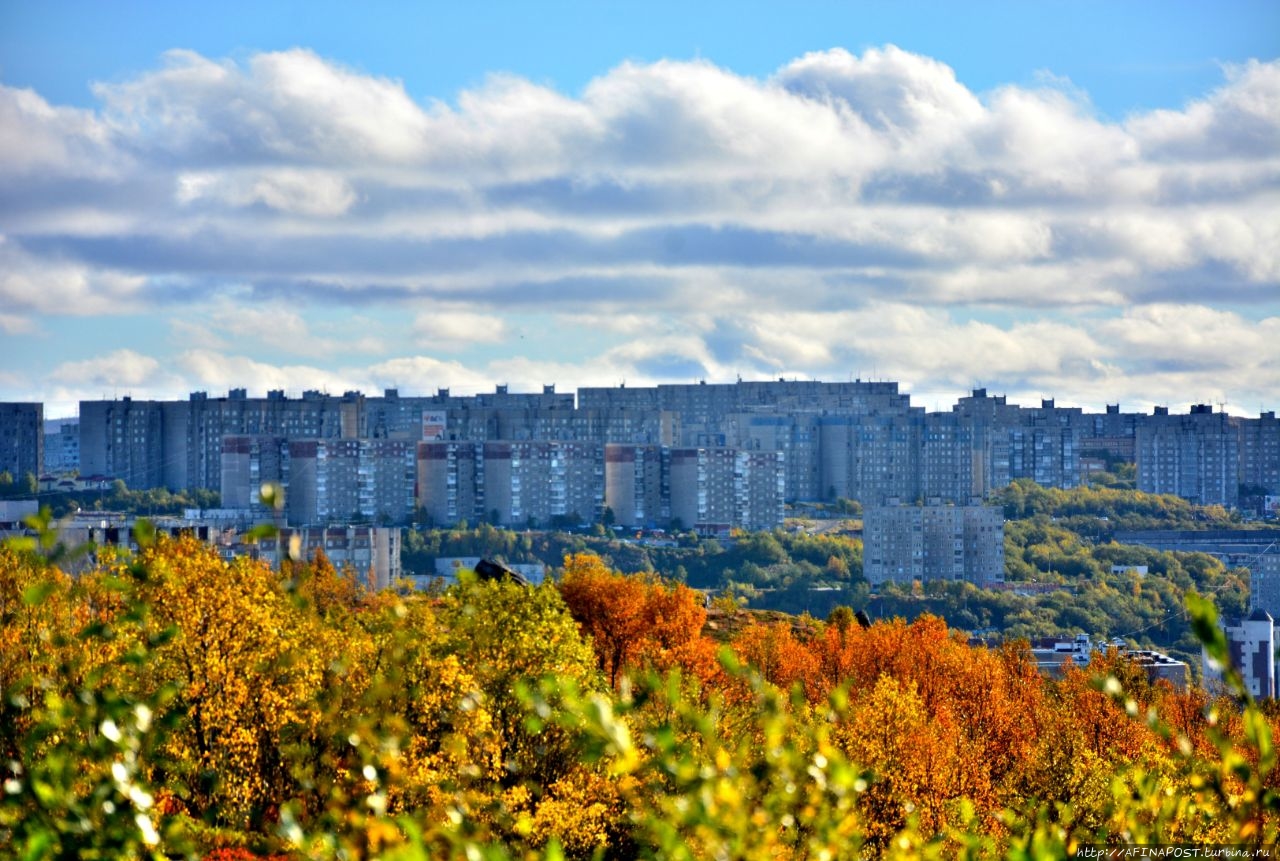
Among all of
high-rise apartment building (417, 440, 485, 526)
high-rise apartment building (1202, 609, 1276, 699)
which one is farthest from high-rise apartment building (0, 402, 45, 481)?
high-rise apartment building (1202, 609, 1276, 699)

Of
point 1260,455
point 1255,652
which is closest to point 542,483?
point 1260,455

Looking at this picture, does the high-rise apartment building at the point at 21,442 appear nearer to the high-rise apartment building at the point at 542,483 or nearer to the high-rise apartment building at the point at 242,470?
the high-rise apartment building at the point at 242,470

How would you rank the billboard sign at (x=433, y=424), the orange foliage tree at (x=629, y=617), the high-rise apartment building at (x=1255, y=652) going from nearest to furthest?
1. the orange foliage tree at (x=629, y=617)
2. the high-rise apartment building at (x=1255, y=652)
3. the billboard sign at (x=433, y=424)

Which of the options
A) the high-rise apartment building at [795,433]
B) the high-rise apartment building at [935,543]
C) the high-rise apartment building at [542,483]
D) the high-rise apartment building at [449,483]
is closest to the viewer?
the high-rise apartment building at [935,543]

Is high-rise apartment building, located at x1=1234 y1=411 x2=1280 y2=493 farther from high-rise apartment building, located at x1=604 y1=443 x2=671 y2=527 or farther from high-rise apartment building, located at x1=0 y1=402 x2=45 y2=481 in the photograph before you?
high-rise apartment building, located at x1=0 y1=402 x2=45 y2=481

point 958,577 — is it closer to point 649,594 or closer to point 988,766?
point 649,594

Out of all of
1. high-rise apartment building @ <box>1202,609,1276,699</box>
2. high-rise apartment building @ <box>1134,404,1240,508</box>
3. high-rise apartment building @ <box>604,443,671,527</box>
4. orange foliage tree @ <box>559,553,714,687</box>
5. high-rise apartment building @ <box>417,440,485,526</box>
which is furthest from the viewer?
high-rise apartment building @ <box>1134,404,1240,508</box>

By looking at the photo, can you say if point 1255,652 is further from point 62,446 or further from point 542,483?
point 62,446

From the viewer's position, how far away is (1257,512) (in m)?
138

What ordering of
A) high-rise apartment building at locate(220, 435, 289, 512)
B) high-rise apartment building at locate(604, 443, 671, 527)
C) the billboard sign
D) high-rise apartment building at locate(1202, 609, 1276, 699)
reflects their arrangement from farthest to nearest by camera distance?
the billboard sign, high-rise apartment building at locate(604, 443, 671, 527), high-rise apartment building at locate(220, 435, 289, 512), high-rise apartment building at locate(1202, 609, 1276, 699)

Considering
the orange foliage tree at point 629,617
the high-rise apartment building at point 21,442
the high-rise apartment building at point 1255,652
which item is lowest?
the high-rise apartment building at point 1255,652

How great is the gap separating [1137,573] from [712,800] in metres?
101

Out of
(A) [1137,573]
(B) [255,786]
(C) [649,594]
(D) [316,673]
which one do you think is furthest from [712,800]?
(A) [1137,573]

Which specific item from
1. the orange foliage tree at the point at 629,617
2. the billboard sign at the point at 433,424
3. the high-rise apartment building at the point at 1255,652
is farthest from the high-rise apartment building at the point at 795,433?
the orange foliage tree at the point at 629,617
